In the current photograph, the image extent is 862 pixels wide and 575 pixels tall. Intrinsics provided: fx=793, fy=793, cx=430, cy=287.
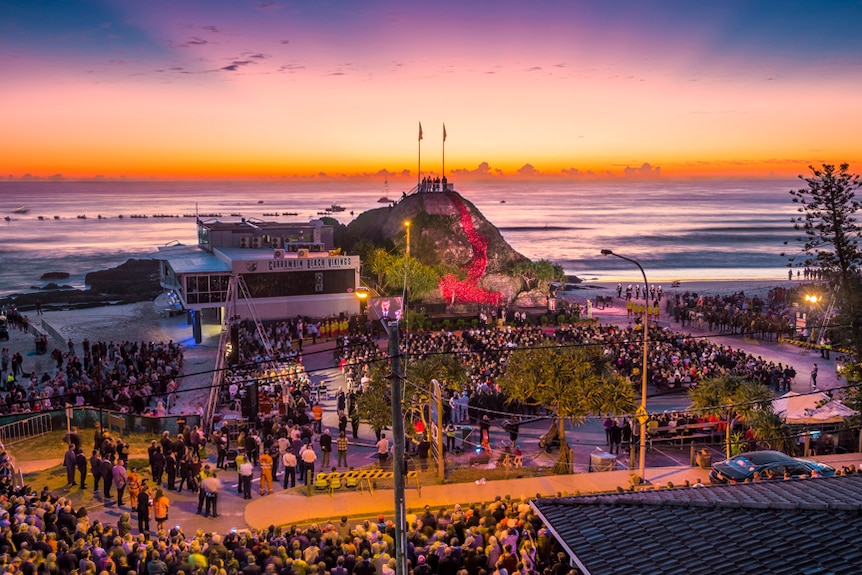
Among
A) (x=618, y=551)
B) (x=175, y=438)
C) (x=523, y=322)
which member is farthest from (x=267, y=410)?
(x=523, y=322)

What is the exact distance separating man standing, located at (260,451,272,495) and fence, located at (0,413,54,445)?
7408mm

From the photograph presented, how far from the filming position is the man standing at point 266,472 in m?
18.3

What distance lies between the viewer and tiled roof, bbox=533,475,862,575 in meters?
9.16

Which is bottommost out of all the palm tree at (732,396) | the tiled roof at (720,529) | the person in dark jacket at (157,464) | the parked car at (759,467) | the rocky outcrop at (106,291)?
the rocky outcrop at (106,291)

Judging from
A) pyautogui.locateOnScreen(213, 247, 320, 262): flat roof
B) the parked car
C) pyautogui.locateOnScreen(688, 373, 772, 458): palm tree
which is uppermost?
pyautogui.locateOnScreen(213, 247, 320, 262): flat roof

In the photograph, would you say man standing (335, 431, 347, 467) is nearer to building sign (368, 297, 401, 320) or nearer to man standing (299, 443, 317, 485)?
man standing (299, 443, 317, 485)

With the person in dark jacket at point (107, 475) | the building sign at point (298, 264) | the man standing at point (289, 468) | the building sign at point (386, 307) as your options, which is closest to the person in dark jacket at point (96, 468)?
the person in dark jacket at point (107, 475)

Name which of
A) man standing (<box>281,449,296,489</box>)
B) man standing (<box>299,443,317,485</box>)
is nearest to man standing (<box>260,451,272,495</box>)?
man standing (<box>281,449,296,489</box>)

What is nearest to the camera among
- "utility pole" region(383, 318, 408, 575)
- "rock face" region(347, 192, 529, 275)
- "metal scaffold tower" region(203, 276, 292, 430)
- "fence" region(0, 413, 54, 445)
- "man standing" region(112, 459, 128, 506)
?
"utility pole" region(383, 318, 408, 575)

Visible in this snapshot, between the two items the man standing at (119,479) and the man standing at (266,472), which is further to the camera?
the man standing at (266,472)

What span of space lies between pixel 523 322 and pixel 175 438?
95.0ft

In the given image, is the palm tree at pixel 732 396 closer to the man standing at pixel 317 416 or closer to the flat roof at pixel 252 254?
the man standing at pixel 317 416

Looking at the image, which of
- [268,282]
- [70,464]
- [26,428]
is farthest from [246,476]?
[268,282]

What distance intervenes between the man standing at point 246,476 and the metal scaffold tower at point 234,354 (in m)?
2.25
